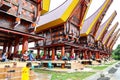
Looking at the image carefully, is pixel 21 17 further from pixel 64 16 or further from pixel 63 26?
pixel 63 26


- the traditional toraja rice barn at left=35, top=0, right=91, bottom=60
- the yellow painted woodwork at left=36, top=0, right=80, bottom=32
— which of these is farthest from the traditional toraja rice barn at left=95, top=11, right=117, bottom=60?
the yellow painted woodwork at left=36, top=0, right=80, bottom=32

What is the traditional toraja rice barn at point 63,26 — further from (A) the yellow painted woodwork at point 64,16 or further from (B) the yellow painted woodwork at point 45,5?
(B) the yellow painted woodwork at point 45,5

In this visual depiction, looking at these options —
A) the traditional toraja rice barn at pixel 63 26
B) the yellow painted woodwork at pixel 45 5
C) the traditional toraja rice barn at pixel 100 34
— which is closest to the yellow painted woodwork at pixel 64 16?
the traditional toraja rice barn at pixel 63 26

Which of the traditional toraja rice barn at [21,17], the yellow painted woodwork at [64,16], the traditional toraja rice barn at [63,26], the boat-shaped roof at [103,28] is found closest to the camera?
the traditional toraja rice barn at [21,17]

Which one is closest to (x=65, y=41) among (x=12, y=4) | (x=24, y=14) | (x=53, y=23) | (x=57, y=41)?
(x=57, y=41)

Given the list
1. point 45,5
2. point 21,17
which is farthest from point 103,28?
point 21,17

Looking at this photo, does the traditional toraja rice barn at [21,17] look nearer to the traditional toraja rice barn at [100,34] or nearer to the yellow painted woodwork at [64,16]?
the yellow painted woodwork at [64,16]

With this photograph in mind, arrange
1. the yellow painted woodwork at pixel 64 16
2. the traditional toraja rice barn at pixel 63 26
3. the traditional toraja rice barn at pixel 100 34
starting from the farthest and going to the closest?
the traditional toraja rice barn at pixel 100 34 → the traditional toraja rice barn at pixel 63 26 → the yellow painted woodwork at pixel 64 16

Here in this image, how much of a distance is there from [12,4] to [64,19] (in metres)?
8.17

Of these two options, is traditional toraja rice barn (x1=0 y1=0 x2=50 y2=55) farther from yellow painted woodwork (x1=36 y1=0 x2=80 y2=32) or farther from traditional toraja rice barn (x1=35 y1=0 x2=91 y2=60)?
traditional toraja rice barn (x1=35 y1=0 x2=91 y2=60)

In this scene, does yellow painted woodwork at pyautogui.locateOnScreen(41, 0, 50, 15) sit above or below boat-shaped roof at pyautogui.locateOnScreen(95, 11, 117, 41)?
below

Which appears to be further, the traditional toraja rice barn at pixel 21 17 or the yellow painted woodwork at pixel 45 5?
the yellow painted woodwork at pixel 45 5

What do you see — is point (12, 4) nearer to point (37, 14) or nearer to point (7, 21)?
point (7, 21)

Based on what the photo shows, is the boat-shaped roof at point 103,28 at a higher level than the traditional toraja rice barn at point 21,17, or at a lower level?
higher
